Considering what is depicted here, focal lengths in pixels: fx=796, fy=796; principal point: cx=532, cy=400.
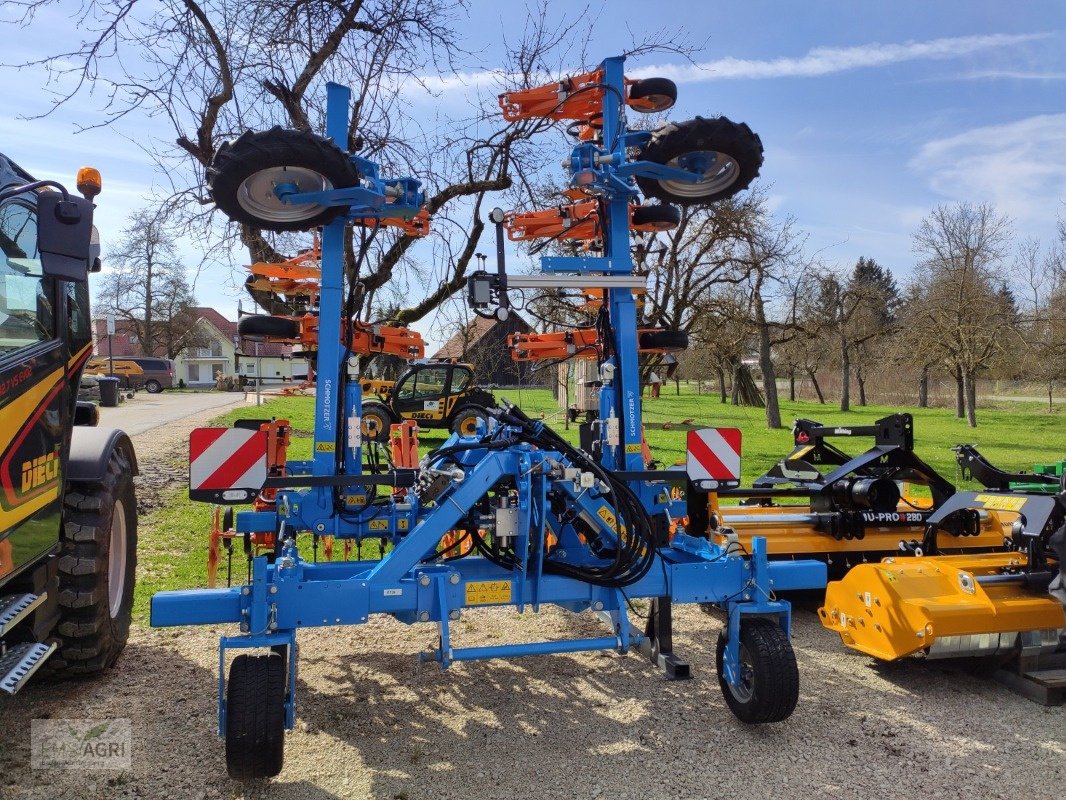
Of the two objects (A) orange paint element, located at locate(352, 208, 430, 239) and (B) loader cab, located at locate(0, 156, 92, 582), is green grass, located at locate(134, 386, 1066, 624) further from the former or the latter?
(B) loader cab, located at locate(0, 156, 92, 582)

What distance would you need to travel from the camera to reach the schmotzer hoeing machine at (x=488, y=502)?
3.39 metres

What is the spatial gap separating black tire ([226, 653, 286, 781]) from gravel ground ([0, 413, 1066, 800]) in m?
0.15

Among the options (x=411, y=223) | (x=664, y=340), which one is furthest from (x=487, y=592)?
(x=411, y=223)

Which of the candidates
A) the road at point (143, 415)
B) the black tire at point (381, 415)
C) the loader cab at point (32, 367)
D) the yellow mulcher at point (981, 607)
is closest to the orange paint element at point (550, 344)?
the yellow mulcher at point (981, 607)

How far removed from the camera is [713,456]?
4223 mm

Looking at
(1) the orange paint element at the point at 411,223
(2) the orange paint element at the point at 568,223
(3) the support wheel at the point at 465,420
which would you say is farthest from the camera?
(3) the support wheel at the point at 465,420

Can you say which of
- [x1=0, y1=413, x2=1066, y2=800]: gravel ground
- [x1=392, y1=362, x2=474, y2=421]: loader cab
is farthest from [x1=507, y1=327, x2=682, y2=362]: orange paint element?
[x1=392, y1=362, x2=474, y2=421]: loader cab

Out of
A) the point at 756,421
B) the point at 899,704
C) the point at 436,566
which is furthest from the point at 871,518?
the point at 756,421

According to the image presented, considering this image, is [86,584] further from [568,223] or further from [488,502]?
[568,223]

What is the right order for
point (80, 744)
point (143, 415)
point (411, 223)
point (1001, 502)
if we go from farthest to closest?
1. point (143, 415)
2. point (411, 223)
3. point (1001, 502)
4. point (80, 744)

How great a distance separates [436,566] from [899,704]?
8.25 ft

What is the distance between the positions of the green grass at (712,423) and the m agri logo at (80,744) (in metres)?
1.67

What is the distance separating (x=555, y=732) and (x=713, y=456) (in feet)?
5.25

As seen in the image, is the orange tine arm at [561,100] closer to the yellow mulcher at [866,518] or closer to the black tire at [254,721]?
the yellow mulcher at [866,518]
